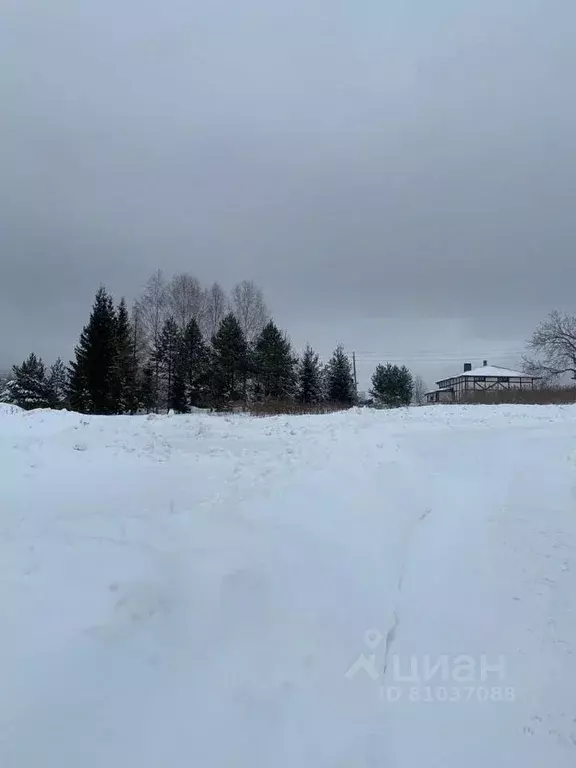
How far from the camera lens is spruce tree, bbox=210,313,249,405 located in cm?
3341

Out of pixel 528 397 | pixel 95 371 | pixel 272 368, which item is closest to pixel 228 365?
pixel 272 368

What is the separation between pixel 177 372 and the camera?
35.4m

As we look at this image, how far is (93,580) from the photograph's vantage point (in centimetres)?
418

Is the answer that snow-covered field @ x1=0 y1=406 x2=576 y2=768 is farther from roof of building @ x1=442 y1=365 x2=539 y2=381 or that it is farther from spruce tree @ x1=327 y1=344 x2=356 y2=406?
roof of building @ x1=442 y1=365 x2=539 y2=381

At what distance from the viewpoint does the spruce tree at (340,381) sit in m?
36.9

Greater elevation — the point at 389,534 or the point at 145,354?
the point at 145,354

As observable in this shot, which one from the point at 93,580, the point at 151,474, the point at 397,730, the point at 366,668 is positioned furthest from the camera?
the point at 151,474

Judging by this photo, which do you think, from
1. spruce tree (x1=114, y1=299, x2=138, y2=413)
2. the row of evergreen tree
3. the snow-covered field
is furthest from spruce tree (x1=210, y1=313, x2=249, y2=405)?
the snow-covered field

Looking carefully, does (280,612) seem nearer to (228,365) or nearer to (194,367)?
(228,365)

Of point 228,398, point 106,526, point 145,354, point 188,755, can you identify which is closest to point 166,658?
point 188,755

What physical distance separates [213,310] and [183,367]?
8069mm

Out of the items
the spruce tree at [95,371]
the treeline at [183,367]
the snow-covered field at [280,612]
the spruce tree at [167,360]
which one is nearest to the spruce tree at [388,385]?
the treeline at [183,367]

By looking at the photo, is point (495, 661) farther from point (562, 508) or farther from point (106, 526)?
point (106, 526)

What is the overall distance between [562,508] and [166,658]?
5251 mm
